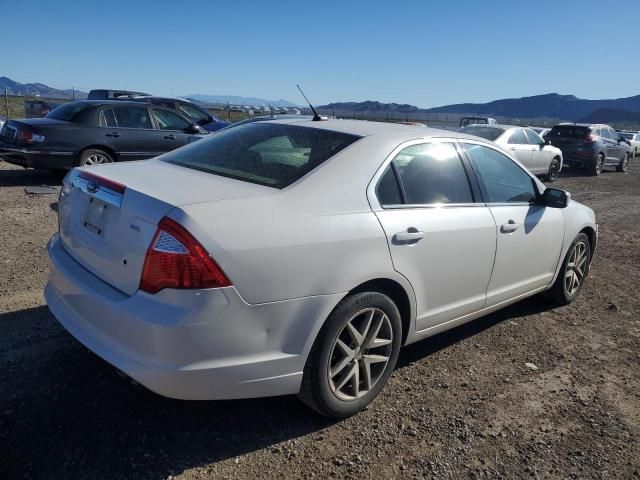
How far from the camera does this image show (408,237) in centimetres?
309

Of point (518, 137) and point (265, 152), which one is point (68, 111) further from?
point (518, 137)

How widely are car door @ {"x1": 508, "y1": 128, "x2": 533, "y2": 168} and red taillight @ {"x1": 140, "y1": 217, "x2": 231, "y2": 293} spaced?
1276 cm

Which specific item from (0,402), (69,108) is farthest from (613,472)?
(69,108)

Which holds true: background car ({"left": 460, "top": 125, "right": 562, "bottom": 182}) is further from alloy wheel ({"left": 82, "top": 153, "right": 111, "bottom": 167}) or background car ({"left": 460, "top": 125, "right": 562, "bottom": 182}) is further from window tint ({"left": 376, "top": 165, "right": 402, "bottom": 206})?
window tint ({"left": 376, "top": 165, "right": 402, "bottom": 206})

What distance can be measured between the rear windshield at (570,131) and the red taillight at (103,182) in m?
18.6

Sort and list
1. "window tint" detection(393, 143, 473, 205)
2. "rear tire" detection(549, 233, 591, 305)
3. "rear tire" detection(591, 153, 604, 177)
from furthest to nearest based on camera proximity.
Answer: "rear tire" detection(591, 153, 604, 177) < "rear tire" detection(549, 233, 591, 305) < "window tint" detection(393, 143, 473, 205)

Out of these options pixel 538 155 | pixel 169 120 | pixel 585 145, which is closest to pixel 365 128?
pixel 169 120

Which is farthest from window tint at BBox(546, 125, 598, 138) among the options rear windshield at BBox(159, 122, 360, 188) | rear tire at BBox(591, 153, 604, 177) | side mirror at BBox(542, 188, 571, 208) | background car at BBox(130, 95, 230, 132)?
rear windshield at BBox(159, 122, 360, 188)

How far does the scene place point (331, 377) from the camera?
287 centimetres

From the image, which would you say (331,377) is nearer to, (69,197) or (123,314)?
(123,314)

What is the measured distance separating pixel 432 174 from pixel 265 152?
1.09 metres

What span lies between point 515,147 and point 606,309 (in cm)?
956

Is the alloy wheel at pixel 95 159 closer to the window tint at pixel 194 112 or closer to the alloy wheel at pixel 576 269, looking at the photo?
the window tint at pixel 194 112

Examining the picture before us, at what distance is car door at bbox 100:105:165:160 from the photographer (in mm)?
9625
